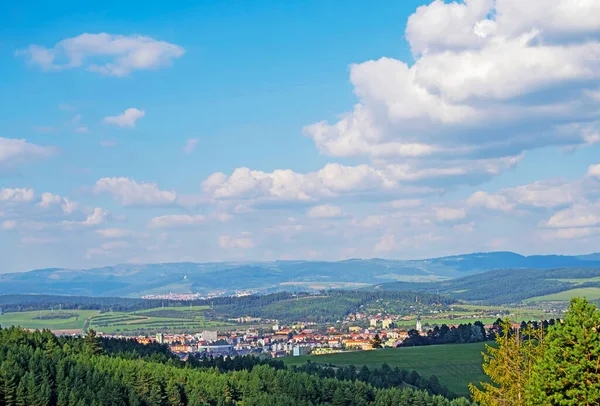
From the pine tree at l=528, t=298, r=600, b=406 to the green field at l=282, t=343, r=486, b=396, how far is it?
84479mm

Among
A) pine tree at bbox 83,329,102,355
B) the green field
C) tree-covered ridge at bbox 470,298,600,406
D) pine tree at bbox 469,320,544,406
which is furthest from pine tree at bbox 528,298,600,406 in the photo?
pine tree at bbox 83,329,102,355

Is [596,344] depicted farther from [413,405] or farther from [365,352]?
[365,352]

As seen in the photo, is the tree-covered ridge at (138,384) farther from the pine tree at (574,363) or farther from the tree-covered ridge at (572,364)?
the pine tree at (574,363)

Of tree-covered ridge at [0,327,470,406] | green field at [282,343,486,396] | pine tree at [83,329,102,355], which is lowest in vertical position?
green field at [282,343,486,396]

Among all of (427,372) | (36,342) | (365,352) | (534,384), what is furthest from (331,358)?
(534,384)

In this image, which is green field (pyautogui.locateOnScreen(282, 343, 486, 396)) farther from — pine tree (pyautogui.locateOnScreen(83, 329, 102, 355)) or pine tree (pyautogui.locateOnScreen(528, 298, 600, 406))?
pine tree (pyautogui.locateOnScreen(528, 298, 600, 406))

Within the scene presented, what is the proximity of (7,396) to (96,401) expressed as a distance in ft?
31.8

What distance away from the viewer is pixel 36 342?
10500 cm

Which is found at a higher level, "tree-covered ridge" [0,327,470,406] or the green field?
"tree-covered ridge" [0,327,470,406]

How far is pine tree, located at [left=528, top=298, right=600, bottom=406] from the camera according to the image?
88.5ft

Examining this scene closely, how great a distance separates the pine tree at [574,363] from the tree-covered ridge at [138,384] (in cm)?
5476

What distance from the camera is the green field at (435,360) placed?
121188mm

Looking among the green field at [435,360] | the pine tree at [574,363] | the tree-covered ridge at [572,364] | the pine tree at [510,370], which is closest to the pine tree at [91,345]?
the green field at [435,360]

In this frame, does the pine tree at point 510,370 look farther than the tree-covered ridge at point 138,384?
No
